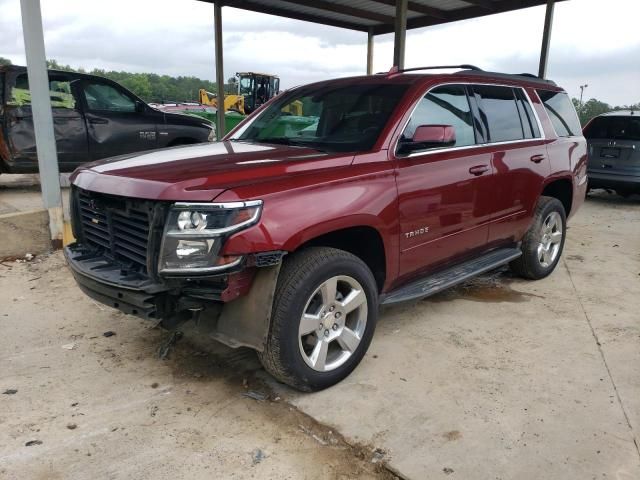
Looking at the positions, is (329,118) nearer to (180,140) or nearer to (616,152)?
(180,140)

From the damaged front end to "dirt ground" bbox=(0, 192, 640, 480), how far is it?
534 millimetres

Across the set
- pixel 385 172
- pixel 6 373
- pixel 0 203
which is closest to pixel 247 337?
pixel 385 172

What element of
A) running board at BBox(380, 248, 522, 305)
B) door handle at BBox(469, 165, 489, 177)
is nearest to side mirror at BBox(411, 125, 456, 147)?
door handle at BBox(469, 165, 489, 177)

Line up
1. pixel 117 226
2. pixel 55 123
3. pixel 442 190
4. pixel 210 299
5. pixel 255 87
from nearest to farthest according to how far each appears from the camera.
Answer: pixel 210 299 → pixel 117 226 → pixel 442 190 → pixel 55 123 → pixel 255 87

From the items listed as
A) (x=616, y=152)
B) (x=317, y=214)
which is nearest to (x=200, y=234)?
(x=317, y=214)

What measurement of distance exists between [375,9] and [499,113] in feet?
28.7

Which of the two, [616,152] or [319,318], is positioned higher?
[616,152]

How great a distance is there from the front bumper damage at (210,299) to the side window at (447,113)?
1.44 m

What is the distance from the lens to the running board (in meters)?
3.52

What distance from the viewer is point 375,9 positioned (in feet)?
39.5

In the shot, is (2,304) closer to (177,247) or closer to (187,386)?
(187,386)

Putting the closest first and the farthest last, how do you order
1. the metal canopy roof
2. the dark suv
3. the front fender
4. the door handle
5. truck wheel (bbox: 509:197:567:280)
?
the front fender → the door handle → truck wheel (bbox: 509:197:567:280) → the dark suv → the metal canopy roof

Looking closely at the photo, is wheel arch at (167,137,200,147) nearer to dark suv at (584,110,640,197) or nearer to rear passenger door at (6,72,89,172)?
rear passenger door at (6,72,89,172)

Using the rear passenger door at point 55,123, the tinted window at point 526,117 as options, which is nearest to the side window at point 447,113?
the tinted window at point 526,117
